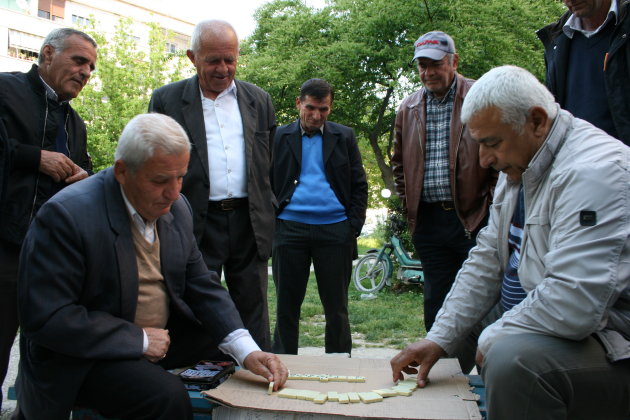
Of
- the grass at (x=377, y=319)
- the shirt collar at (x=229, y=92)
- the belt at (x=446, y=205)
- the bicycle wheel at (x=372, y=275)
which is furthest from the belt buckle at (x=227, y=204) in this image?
the bicycle wheel at (x=372, y=275)

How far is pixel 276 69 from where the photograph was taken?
1692 centimetres

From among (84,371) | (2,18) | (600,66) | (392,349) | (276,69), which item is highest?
(2,18)

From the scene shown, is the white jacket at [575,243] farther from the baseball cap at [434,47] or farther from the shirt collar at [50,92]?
the shirt collar at [50,92]

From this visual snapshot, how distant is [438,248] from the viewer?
12.7 ft

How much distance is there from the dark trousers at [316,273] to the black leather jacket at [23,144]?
5.73ft

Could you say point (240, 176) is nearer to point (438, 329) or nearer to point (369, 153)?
point (438, 329)

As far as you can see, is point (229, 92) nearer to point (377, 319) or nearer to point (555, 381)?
point (555, 381)

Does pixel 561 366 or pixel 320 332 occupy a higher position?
pixel 561 366

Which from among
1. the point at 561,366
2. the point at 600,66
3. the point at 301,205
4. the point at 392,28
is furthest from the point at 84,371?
the point at 392,28

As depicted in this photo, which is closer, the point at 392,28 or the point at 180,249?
the point at 180,249

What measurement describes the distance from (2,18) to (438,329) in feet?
140

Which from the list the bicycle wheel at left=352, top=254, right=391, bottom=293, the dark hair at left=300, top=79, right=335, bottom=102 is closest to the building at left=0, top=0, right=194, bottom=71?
the bicycle wheel at left=352, top=254, right=391, bottom=293

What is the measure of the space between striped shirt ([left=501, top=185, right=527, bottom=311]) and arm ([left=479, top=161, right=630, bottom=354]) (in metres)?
0.31

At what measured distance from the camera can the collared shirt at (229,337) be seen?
236 centimetres
